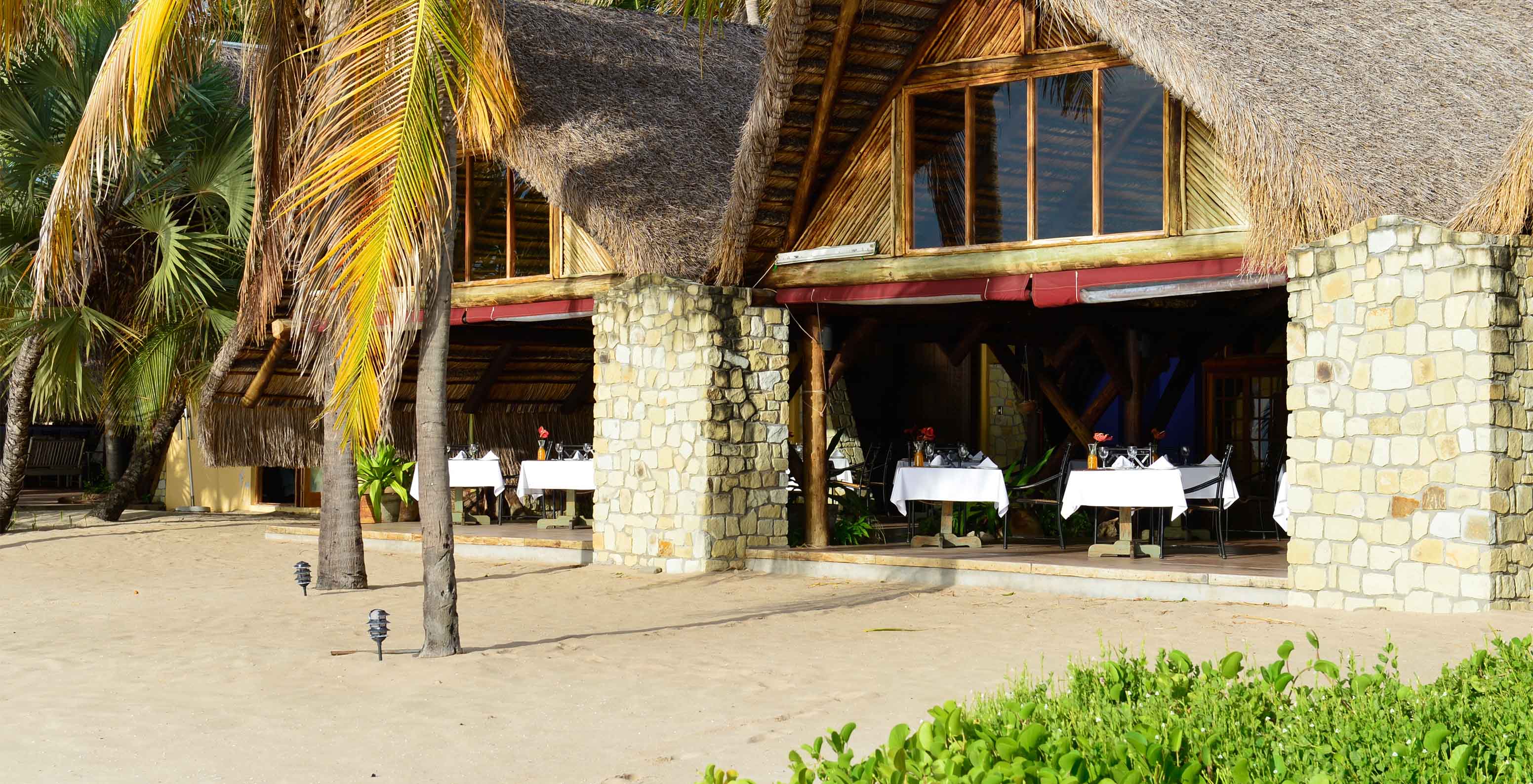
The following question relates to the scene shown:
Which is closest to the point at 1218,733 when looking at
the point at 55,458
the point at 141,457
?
the point at 141,457

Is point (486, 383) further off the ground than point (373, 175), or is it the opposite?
point (373, 175)

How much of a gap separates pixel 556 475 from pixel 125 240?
6226 mm

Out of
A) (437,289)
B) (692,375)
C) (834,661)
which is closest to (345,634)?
(437,289)

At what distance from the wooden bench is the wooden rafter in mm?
14947

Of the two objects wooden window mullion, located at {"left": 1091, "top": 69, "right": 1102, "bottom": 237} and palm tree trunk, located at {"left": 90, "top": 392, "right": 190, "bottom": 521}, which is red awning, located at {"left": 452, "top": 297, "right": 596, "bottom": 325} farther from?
palm tree trunk, located at {"left": 90, "top": 392, "right": 190, "bottom": 521}

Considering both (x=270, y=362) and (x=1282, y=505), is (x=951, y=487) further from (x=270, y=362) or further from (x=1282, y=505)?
(x=270, y=362)

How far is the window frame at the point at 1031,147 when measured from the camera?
935cm

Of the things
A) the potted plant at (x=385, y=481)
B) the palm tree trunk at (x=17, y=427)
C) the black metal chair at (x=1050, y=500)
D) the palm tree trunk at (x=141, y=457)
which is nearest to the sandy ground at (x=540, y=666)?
the black metal chair at (x=1050, y=500)

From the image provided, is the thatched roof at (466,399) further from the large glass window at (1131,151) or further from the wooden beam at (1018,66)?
the large glass window at (1131,151)

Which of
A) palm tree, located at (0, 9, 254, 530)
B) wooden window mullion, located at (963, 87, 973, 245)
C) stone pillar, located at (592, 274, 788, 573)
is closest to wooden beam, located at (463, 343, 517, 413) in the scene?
palm tree, located at (0, 9, 254, 530)

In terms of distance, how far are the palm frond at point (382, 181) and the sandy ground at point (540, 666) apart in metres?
1.38

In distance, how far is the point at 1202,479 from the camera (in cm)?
1092

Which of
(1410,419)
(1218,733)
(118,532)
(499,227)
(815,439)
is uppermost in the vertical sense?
(499,227)

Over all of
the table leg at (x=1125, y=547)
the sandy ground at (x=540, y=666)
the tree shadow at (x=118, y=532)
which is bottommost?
the sandy ground at (x=540, y=666)
